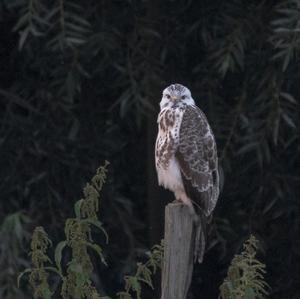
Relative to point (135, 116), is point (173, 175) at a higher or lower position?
lower

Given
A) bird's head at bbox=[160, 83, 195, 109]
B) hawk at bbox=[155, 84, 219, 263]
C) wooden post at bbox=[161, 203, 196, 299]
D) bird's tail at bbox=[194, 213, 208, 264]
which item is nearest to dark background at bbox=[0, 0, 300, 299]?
bird's head at bbox=[160, 83, 195, 109]

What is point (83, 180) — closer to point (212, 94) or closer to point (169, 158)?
point (212, 94)

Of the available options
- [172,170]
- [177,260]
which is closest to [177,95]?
[172,170]

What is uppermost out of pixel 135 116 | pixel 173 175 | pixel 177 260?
pixel 135 116

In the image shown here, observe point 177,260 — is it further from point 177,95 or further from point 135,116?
point 135,116

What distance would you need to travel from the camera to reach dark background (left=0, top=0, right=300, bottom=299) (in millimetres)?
5895

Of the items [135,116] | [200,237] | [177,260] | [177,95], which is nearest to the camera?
[177,260]

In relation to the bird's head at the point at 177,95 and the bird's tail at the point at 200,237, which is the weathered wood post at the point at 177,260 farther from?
the bird's head at the point at 177,95

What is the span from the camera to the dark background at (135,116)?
5.89 meters

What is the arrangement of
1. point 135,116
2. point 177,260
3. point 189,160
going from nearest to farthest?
point 177,260 < point 189,160 < point 135,116

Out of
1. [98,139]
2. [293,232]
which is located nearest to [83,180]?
[98,139]

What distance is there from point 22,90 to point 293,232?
5.44 feet

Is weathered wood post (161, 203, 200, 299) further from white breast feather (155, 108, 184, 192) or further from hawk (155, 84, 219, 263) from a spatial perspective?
white breast feather (155, 108, 184, 192)

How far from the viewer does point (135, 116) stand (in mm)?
6234
